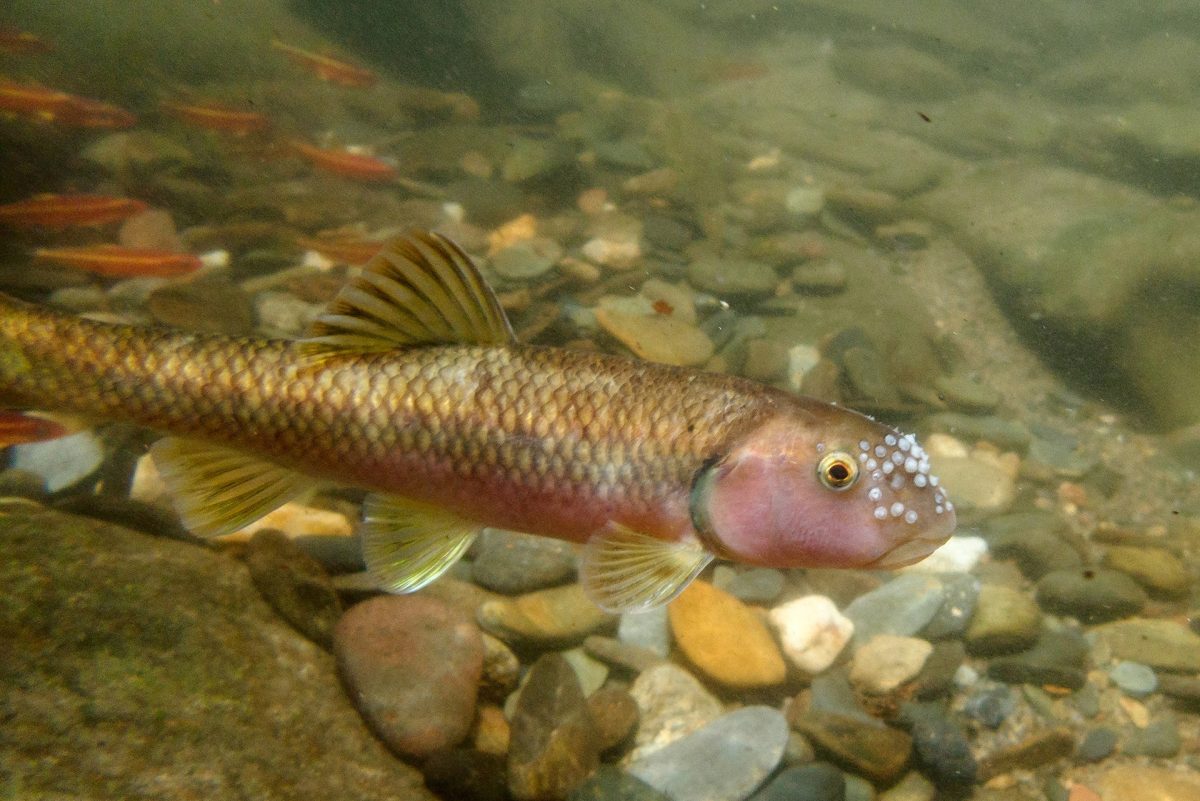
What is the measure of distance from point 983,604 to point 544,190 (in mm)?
7034

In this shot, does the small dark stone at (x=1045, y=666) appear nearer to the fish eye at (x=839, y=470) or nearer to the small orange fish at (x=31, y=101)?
the fish eye at (x=839, y=470)

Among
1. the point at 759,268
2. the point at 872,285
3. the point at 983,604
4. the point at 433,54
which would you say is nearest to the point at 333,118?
the point at 433,54

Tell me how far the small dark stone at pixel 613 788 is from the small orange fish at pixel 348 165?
7.61 meters

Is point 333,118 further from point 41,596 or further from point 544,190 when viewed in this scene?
point 41,596

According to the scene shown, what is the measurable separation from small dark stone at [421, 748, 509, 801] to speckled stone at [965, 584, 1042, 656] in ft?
10.1

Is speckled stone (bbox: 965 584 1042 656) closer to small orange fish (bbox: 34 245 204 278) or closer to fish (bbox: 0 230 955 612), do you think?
fish (bbox: 0 230 955 612)

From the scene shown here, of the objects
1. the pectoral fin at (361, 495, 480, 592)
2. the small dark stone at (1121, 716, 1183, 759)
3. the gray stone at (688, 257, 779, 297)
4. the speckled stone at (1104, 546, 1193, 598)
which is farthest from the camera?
the gray stone at (688, 257, 779, 297)

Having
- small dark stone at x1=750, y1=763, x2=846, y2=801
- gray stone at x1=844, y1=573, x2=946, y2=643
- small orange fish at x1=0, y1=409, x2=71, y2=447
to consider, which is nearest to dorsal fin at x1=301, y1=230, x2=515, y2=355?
small dark stone at x1=750, y1=763, x2=846, y2=801

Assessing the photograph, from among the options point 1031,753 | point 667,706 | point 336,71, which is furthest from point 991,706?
point 336,71

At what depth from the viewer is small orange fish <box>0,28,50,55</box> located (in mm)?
8922

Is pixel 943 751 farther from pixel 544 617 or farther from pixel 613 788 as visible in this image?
pixel 544 617

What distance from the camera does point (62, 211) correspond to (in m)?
5.85

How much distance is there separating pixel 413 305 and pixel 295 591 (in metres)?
1.60

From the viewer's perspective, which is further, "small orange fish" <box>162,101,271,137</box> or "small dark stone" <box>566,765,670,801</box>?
"small orange fish" <box>162,101,271,137</box>
